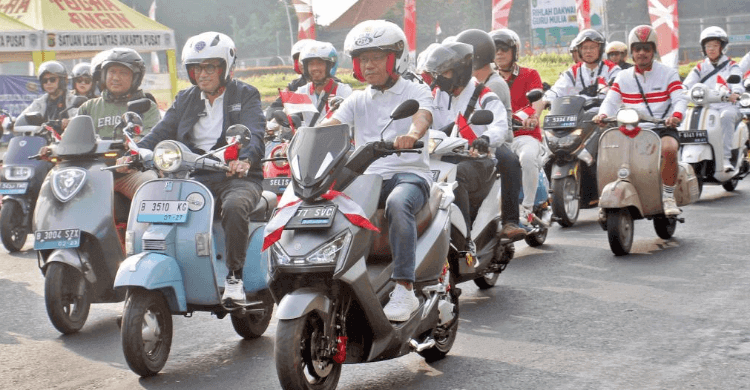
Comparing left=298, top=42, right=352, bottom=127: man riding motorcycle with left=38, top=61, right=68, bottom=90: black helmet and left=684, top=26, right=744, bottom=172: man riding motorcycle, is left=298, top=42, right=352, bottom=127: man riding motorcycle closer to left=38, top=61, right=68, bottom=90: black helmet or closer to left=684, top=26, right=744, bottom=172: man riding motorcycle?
left=38, top=61, right=68, bottom=90: black helmet

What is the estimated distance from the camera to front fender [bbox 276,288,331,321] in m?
5.12

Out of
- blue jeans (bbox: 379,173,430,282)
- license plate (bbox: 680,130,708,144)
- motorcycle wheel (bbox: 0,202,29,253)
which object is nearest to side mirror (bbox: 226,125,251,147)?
blue jeans (bbox: 379,173,430,282)

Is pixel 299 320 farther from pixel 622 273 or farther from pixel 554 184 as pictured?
pixel 554 184

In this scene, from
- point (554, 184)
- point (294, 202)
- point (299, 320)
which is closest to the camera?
point (299, 320)

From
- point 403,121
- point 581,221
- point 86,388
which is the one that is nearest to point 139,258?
point 86,388

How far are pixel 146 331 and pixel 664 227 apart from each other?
20.0 ft

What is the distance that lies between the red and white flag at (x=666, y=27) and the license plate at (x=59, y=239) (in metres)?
18.5

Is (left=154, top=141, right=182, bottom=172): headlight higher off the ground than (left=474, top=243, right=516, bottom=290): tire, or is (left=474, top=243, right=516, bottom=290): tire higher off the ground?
(left=154, top=141, right=182, bottom=172): headlight

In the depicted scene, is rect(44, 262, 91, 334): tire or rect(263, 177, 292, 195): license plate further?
rect(263, 177, 292, 195): license plate

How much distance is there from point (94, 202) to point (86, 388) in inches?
72.9

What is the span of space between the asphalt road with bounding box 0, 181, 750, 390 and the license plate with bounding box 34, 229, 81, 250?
613mm

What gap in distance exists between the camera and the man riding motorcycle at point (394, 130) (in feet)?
18.8

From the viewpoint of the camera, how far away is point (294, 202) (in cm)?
559

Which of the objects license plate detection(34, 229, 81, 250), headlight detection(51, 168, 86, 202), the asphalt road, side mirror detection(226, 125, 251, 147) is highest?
side mirror detection(226, 125, 251, 147)
